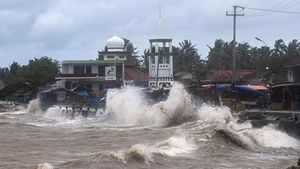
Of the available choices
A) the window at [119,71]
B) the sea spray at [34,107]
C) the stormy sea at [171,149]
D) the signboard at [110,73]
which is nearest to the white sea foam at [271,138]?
the stormy sea at [171,149]

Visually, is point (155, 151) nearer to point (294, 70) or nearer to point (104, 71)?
point (294, 70)

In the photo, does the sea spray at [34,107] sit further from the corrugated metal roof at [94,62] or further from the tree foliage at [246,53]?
the tree foliage at [246,53]

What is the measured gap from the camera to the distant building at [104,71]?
7175 cm

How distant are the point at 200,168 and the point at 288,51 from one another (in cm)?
7329

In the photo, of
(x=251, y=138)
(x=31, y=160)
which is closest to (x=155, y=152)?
(x=31, y=160)

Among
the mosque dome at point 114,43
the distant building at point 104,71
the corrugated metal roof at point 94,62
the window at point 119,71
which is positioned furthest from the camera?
the mosque dome at point 114,43

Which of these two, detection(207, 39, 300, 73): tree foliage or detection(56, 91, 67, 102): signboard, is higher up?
detection(207, 39, 300, 73): tree foliage

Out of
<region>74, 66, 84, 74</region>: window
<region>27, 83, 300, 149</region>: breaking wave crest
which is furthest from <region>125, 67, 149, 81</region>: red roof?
<region>27, 83, 300, 149</region>: breaking wave crest

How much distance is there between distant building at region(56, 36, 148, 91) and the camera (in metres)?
71.8

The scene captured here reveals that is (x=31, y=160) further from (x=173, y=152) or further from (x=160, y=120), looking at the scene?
(x=160, y=120)

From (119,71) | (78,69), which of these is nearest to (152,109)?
(119,71)

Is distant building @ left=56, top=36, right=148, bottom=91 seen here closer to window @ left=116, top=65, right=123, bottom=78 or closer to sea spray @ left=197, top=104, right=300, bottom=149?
window @ left=116, top=65, right=123, bottom=78

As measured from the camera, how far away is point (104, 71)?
250ft

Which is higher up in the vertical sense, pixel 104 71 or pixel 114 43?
pixel 114 43
